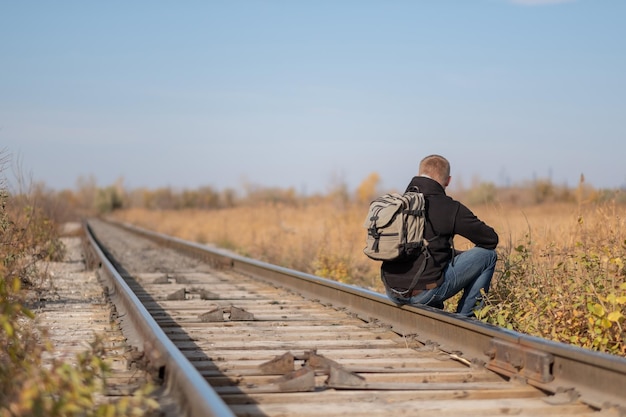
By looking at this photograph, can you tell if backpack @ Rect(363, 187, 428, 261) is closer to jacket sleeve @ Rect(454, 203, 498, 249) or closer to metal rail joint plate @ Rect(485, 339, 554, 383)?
jacket sleeve @ Rect(454, 203, 498, 249)

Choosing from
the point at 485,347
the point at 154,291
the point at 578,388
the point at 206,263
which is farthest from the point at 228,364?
the point at 206,263

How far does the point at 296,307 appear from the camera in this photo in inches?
377

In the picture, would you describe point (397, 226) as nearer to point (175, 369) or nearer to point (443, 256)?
point (443, 256)

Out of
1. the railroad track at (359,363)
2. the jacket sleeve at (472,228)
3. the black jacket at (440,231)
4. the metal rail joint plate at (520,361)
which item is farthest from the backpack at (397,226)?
the metal rail joint plate at (520,361)

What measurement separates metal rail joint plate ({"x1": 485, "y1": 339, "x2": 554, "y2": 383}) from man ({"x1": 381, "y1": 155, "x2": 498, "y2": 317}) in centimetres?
131

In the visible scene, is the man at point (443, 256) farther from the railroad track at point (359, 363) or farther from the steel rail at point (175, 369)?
the steel rail at point (175, 369)

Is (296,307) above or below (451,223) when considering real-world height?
below

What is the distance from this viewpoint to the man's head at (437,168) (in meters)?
7.10

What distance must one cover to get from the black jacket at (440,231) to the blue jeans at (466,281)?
7 centimetres

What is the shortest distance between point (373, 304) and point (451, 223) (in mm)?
1792

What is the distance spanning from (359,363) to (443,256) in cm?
146

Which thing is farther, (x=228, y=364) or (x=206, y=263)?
(x=206, y=263)

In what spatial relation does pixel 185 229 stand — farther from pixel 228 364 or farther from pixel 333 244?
pixel 228 364

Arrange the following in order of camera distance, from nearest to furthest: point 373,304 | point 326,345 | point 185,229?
point 326,345 → point 373,304 → point 185,229
